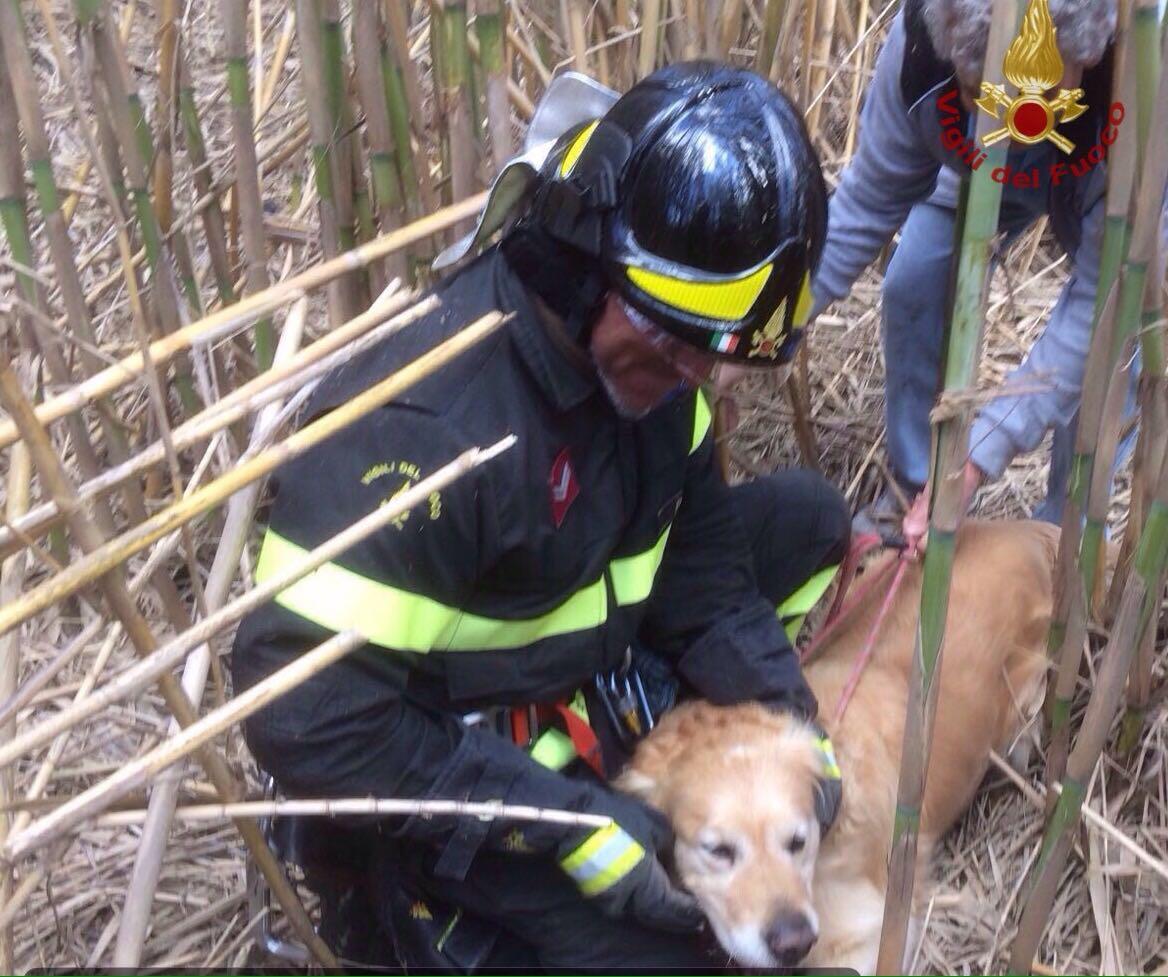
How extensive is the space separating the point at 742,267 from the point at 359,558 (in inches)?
21.2

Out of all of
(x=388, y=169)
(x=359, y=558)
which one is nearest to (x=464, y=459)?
(x=359, y=558)

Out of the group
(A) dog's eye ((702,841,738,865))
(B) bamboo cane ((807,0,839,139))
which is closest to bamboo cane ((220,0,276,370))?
(A) dog's eye ((702,841,738,865))

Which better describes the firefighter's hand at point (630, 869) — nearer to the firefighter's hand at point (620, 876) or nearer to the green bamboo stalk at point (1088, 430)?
the firefighter's hand at point (620, 876)

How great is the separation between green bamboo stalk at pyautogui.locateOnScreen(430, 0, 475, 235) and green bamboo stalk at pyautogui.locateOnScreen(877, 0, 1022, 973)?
3.02ft

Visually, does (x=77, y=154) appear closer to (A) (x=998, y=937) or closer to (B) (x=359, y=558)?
(B) (x=359, y=558)

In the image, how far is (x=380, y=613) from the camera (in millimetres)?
1356

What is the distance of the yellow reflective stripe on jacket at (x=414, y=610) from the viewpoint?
132 centimetres

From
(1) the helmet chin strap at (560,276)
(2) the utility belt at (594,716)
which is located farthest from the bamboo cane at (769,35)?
(2) the utility belt at (594,716)

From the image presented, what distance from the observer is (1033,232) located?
342 cm

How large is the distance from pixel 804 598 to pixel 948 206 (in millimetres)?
887

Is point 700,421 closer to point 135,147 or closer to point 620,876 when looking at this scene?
point 620,876

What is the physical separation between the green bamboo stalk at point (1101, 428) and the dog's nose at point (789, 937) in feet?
1.31
